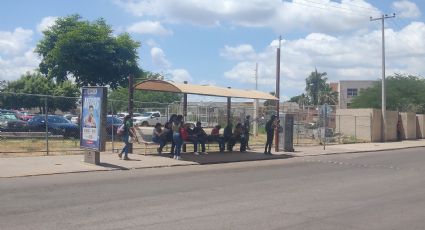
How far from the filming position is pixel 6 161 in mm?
17047

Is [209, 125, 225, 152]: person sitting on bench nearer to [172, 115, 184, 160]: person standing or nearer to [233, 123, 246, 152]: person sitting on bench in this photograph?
[233, 123, 246, 152]: person sitting on bench

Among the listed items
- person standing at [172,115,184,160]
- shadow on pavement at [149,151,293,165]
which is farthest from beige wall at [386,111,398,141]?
person standing at [172,115,184,160]

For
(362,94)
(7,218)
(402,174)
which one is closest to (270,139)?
(402,174)

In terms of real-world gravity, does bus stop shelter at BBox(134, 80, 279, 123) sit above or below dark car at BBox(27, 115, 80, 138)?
above

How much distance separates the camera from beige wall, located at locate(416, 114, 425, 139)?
4934cm

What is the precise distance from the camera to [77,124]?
2897cm

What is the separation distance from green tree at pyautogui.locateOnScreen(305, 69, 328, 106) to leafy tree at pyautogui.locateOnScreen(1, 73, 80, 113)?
199 feet

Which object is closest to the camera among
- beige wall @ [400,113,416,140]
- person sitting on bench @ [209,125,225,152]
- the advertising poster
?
the advertising poster

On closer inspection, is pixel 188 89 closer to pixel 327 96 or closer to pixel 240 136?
pixel 240 136

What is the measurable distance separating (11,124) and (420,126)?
36488mm

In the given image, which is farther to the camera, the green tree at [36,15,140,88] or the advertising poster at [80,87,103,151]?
the green tree at [36,15,140,88]

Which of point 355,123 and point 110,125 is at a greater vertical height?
point 355,123

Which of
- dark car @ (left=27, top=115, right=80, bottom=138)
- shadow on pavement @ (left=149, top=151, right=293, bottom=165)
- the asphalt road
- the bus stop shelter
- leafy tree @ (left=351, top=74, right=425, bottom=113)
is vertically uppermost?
leafy tree @ (left=351, top=74, right=425, bottom=113)

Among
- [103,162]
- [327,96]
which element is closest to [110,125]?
[103,162]
